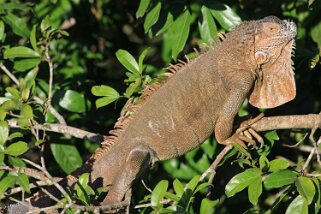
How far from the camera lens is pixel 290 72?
3770mm

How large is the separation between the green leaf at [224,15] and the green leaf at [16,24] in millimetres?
1190

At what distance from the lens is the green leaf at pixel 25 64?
3.77 meters

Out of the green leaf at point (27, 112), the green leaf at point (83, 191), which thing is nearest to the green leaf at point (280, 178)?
the green leaf at point (83, 191)

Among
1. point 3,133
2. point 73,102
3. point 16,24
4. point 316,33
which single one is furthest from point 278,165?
point 16,24

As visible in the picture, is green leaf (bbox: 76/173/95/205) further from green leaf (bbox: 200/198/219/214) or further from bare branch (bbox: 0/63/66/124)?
bare branch (bbox: 0/63/66/124)

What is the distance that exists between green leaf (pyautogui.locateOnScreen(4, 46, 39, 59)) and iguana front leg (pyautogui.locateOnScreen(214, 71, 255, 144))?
46.3 inches

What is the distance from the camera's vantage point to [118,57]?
3527mm

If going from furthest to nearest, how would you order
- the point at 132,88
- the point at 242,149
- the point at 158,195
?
1. the point at 132,88
2. the point at 242,149
3. the point at 158,195

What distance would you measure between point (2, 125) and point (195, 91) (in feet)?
3.96

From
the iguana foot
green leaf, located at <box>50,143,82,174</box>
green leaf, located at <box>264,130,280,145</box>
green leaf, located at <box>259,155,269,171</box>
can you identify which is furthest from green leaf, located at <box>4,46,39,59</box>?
green leaf, located at <box>259,155,269,171</box>

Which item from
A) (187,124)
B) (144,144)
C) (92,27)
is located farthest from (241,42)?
(92,27)

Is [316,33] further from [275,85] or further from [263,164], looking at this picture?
[263,164]

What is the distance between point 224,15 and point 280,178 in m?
1.40

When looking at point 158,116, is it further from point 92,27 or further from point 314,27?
point 92,27
